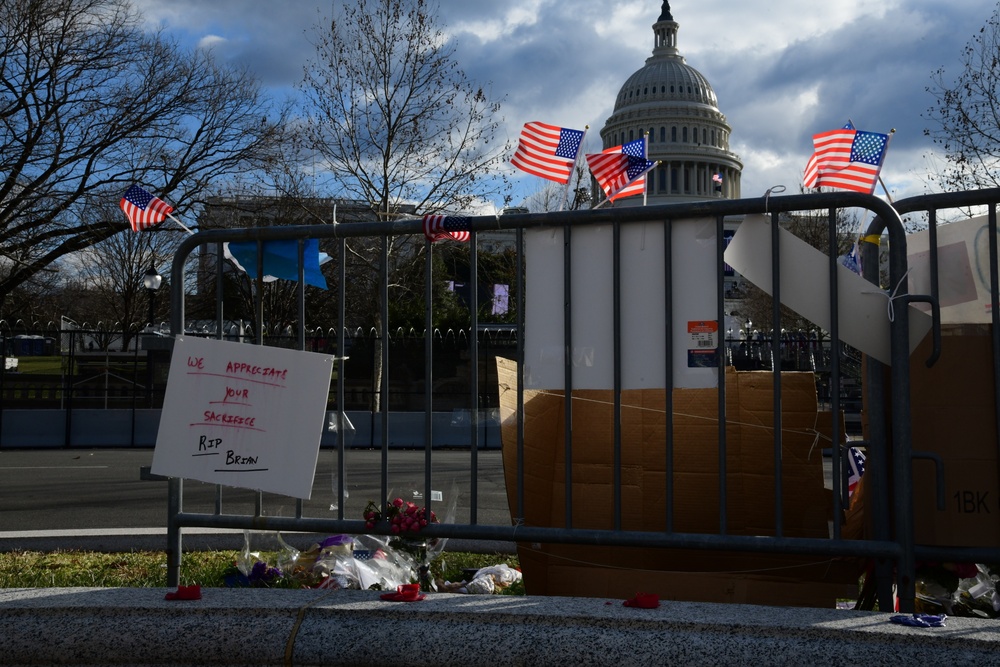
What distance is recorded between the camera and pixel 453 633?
2.79m

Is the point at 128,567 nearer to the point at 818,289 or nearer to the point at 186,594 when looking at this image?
the point at 186,594

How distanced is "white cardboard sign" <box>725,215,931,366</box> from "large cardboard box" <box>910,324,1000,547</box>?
16 centimetres

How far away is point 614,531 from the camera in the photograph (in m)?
3.22

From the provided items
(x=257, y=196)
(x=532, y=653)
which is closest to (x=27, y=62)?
(x=257, y=196)

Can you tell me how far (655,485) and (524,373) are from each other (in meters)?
0.71

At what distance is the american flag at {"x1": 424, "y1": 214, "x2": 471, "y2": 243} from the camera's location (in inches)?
139

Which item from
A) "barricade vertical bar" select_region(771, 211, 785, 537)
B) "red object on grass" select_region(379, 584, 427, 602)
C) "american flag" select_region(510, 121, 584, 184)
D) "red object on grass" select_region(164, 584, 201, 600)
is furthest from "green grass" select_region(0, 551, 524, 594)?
"american flag" select_region(510, 121, 584, 184)

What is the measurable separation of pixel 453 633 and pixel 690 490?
3.96 feet

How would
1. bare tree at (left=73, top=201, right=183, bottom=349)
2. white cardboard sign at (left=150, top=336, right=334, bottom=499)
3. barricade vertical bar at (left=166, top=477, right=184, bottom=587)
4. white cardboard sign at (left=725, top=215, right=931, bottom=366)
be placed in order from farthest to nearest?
bare tree at (left=73, top=201, right=183, bottom=349) → barricade vertical bar at (left=166, top=477, right=184, bottom=587) → white cardboard sign at (left=150, top=336, right=334, bottom=499) → white cardboard sign at (left=725, top=215, right=931, bottom=366)

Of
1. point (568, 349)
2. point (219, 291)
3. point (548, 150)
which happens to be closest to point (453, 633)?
point (568, 349)

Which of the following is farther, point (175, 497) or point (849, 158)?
point (849, 158)

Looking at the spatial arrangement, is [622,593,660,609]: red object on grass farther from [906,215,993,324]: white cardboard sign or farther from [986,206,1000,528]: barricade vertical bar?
[906,215,993,324]: white cardboard sign

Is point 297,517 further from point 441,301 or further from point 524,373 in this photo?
point 441,301

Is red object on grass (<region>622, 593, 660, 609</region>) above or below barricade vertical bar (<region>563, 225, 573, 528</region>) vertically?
below
